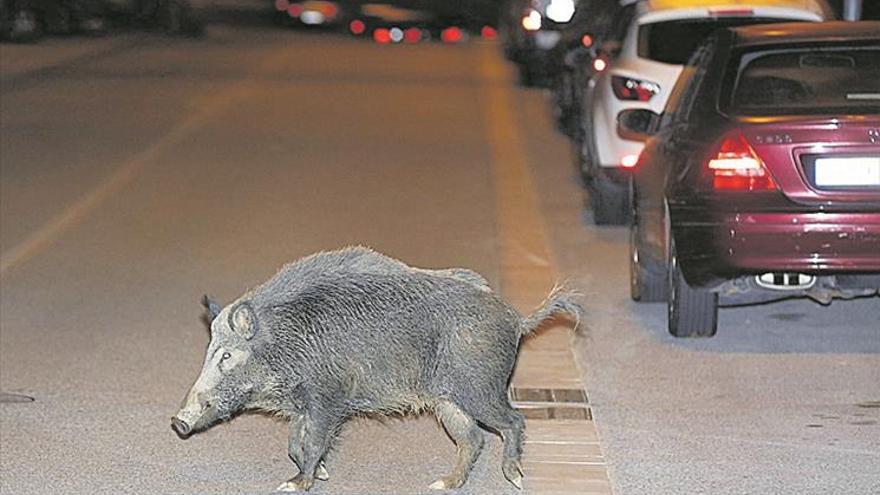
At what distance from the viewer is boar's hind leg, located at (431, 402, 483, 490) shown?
680cm

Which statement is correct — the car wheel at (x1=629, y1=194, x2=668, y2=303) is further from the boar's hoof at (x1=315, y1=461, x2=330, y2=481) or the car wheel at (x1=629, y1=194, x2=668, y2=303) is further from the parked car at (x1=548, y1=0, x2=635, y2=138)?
the parked car at (x1=548, y1=0, x2=635, y2=138)

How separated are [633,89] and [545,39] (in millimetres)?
12226

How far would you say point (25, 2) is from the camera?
1162 inches

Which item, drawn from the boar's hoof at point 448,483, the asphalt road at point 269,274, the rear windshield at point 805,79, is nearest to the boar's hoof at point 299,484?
the asphalt road at point 269,274

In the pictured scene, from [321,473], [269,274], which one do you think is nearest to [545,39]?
[269,274]

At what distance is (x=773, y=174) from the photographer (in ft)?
28.7

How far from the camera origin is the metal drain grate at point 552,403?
7969mm

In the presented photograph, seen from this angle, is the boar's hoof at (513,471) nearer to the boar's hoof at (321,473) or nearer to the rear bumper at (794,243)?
the boar's hoof at (321,473)

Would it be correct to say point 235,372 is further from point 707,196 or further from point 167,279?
point 167,279

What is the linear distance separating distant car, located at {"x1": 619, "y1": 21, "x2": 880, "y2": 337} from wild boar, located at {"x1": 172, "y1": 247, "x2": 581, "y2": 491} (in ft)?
7.35

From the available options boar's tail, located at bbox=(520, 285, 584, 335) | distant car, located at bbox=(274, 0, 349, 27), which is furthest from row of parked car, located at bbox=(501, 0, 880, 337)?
distant car, located at bbox=(274, 0, 349, 27)

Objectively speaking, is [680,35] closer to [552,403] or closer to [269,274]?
[269,274]

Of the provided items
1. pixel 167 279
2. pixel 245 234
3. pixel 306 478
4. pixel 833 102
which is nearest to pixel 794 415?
pixel 833 102

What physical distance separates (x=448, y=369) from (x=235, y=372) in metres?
0.79
